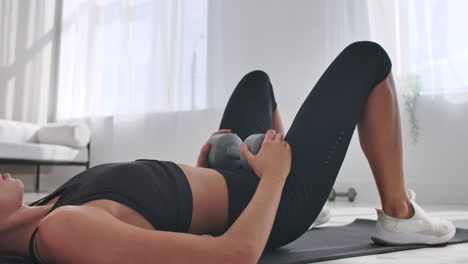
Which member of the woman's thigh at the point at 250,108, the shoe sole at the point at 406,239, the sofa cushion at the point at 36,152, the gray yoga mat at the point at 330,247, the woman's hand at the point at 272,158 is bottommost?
the sofa cushion at the point at 36,152

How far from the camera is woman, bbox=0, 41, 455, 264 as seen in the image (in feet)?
2.22

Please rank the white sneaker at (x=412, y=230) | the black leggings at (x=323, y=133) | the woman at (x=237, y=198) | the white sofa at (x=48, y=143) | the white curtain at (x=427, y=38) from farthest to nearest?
1. the white sofa at (x=48, y=143)
2. the white curtain at (x=427, y=38)
3. the white sneaker at (x=412, y=230)
4. the black leggings at (x=323, y=133)
5. the woman at (x=237, y=198)

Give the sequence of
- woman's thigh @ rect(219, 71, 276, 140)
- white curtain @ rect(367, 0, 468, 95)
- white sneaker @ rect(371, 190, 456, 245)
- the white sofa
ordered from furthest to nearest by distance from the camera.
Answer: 1. the white sofa
2. white curtain @ rect(367, 0, 468, 95)
3. woman's thigh @ rect(219, 71, 276, 140)
4. white sneaker @ rect(371, 190, 456, 245)

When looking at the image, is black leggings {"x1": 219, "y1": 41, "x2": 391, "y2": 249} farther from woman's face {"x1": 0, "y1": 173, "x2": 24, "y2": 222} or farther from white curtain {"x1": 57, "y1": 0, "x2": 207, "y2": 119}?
white curtain {"x1": 57, "y1": 0, "x2": 207, "y2": 119}

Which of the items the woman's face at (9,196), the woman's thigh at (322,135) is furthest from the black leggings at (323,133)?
the woman's face at (9,196)

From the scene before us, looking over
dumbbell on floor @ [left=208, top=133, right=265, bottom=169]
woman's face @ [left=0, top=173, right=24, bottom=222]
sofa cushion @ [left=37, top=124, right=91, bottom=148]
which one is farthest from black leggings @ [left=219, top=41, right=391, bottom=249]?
sofa cushion @ [left=37, top=124, right=91, bottom=148]

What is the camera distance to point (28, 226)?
0.90 m

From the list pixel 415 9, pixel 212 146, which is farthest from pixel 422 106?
pixel 212 146

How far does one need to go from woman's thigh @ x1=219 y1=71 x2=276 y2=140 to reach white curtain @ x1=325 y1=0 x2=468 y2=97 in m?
2.30

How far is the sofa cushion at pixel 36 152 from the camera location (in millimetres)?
4252

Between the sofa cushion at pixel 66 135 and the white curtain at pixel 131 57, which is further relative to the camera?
the sofa cushion at pixel 66 135

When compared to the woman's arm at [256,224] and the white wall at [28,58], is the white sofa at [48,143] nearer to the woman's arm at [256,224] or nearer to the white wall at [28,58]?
the white wall at [28,58]

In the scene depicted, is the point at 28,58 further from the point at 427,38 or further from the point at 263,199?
the point at 263,199

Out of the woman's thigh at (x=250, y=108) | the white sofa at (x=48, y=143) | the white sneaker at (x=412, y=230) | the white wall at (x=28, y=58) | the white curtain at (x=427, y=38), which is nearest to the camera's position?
the white sneaker at (x=412, y=230)
